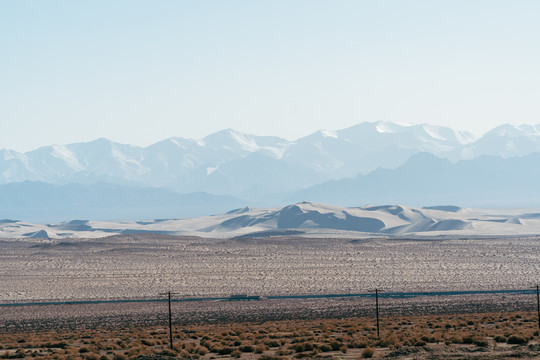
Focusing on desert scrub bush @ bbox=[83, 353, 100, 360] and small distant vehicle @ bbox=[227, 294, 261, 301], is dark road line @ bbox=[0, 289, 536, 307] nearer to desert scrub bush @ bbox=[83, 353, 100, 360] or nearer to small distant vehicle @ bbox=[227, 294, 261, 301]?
small distant vehicle @ bbox=[227, 294, 261, 301]

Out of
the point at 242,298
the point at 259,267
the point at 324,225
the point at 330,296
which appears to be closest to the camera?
the point at 242,298

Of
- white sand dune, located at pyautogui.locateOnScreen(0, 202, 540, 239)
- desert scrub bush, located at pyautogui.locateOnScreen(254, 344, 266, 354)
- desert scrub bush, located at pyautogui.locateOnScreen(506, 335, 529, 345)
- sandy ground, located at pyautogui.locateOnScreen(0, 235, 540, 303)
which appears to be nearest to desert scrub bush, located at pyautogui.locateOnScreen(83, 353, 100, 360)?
desert scrub bush, located at pyautogui.locateOnScreen(254, 344, 266, 354)

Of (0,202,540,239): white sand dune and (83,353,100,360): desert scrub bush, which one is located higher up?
(0,202,540,239): white sand dune

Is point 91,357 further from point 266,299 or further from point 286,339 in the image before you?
point 266,299

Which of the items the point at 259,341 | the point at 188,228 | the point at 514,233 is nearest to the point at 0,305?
the point at 259,341

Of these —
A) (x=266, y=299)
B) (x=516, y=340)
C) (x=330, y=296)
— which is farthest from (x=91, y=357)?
(x=330, y=296)

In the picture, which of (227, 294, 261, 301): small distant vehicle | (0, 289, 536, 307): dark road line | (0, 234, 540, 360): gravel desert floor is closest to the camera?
(0, 234, 540, 360): gravel desert floor

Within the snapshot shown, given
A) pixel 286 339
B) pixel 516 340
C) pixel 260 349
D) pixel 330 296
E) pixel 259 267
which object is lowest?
pixel 330 296

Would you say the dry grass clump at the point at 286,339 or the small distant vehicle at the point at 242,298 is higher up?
the dry grass clump at the point at 286,339

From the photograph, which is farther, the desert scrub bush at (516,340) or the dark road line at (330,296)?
the dark road line at (330,296)

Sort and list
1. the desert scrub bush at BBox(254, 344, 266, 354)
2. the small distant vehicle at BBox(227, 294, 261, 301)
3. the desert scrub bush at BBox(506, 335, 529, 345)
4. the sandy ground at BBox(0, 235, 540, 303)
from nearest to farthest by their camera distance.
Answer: the desert scrub bush at BBox(506, 335, 529, 345)
the desert scrub bush at BBox(254, 344, 266, 354)
the small distant vehicle at BBox(227, 294, 261, 301)
the sandy ground at BBox(0, 235, 540, 303)

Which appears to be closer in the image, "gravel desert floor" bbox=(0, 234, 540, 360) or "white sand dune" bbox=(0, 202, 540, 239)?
"gravel desert floor" bbox=(0, 234, 540, 360)

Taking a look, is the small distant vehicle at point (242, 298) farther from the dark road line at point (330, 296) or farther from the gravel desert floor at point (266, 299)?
the gravel desert floor at point (266, 299)

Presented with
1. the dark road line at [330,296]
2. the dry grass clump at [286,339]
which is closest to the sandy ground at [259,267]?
the dark road line at [330,296]
